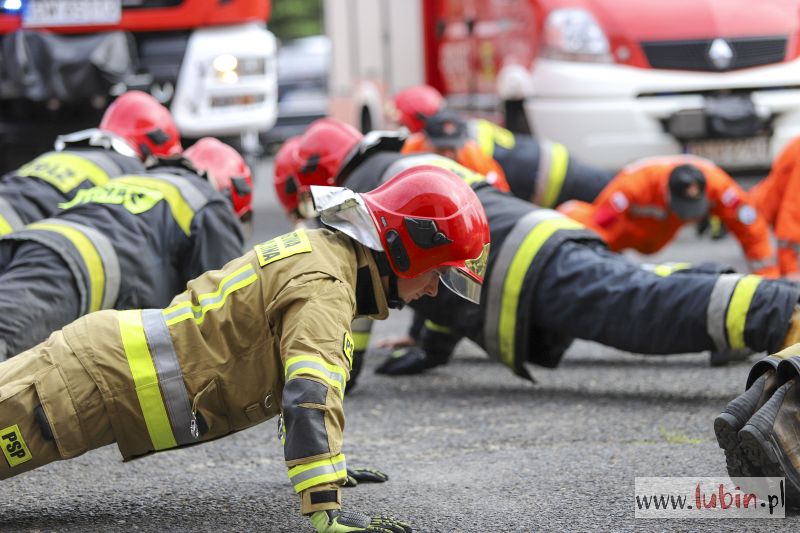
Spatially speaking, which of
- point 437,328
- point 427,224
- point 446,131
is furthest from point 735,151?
point 427,224

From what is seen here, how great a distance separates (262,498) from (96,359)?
80cm

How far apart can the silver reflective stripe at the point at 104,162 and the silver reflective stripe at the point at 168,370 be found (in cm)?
202

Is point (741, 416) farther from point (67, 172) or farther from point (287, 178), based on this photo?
point (67, 172)

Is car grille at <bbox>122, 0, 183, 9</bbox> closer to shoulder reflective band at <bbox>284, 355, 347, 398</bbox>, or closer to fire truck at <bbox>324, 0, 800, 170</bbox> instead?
fire truck at <bbox>324, 0, 800, 170</bbox>

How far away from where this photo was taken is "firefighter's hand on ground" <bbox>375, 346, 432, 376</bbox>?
20.4ft

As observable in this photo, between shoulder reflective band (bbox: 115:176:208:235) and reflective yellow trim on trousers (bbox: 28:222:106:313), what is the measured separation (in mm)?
340

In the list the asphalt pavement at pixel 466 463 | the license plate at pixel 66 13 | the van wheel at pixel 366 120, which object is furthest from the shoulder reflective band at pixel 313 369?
the van wheel at pixel 366 120

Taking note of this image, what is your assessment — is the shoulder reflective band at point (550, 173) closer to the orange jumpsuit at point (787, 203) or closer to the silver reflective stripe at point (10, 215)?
the orange jumpsuit at point (787, 203)

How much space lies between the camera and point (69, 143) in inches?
231

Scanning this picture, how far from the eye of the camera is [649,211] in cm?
713

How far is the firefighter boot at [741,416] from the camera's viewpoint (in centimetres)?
376

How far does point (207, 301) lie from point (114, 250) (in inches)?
49.9

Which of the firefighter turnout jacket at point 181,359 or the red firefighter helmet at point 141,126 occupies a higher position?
the red firefighter helmet at point 141,126

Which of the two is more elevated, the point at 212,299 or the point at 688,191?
the point at 212,299
